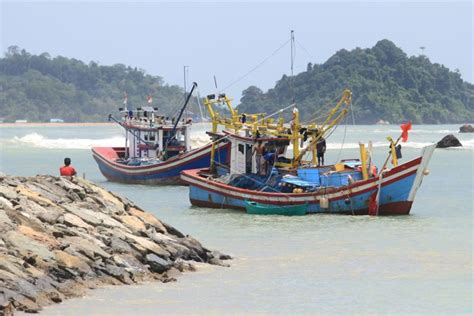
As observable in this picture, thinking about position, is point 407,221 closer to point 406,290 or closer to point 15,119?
point 406,290

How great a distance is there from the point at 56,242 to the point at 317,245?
7153mm

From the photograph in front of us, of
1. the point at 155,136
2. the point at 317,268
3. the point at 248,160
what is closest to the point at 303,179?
the point at 248,160

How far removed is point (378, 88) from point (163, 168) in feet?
411

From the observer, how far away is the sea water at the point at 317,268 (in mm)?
15656

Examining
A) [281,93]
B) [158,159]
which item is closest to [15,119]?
[281,93]

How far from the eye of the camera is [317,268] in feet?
62.4

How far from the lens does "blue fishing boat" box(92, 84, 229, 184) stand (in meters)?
37.5

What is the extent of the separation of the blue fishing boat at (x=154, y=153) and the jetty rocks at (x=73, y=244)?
16.2 m

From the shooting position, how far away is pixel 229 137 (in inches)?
1195

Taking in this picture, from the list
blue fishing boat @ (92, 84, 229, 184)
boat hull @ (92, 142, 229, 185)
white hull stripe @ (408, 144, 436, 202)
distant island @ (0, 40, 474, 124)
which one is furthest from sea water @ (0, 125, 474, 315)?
distant island @ (0, 40, 474, 124)

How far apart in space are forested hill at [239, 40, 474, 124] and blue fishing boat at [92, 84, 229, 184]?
4373 inches

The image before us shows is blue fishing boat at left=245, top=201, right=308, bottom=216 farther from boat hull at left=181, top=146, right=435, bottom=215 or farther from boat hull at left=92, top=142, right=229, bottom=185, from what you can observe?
boat hull at left=92, top=142, right=229, bottom=185

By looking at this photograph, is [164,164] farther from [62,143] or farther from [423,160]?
[62,143]

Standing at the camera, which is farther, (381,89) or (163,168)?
(381,89)
